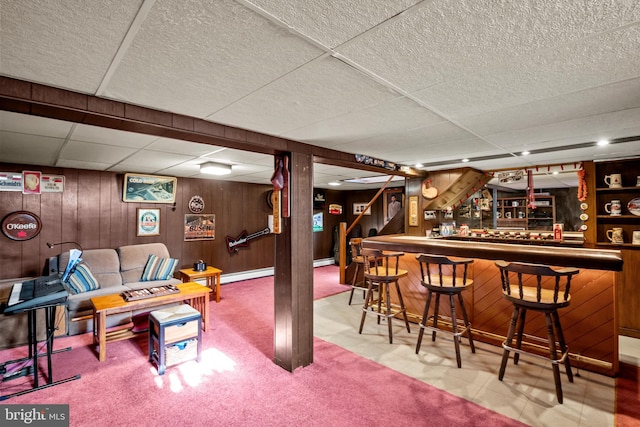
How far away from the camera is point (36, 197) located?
4383 millimetres

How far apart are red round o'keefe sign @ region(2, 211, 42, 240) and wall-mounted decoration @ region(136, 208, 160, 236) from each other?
1.30 metres

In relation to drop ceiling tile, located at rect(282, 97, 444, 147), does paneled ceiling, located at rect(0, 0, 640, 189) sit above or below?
below

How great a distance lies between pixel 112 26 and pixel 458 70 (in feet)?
4.94

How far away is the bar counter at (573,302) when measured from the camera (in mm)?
2787

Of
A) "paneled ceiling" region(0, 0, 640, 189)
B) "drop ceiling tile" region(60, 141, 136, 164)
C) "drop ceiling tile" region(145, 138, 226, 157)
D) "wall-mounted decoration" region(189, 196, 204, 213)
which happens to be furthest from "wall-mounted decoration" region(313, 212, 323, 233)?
"paneled ceiling" region(0, 0, 640, 189)

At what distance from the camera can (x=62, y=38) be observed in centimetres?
120

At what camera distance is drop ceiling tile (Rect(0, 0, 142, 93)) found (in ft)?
3.35

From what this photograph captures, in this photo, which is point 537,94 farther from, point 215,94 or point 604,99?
point 215,94

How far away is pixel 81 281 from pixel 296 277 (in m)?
3.27

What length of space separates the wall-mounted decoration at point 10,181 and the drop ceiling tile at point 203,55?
12.8 feet

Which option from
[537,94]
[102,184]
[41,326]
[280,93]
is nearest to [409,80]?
[280,93]

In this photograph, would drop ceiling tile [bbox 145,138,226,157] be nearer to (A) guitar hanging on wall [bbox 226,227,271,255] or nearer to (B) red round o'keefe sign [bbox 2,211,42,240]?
(B) red round o'keefe sign [bbox 2,211,42,240]

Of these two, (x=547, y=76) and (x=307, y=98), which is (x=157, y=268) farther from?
(x=547, y=76)

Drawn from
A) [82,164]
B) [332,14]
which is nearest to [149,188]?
[82,164]
